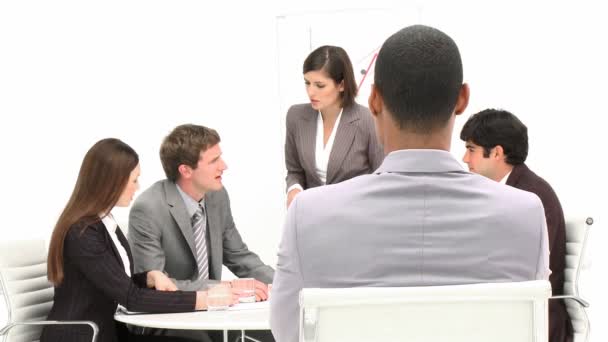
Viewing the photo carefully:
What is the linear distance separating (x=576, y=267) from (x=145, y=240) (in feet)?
5.74

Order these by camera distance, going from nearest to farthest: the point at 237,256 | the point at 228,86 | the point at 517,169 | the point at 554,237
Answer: the point at 554,237 → the point at 517,169 → the point at 237,256 → the point at 228,86

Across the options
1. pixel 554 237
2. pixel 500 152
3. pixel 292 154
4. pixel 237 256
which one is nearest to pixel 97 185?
pixel 237 256

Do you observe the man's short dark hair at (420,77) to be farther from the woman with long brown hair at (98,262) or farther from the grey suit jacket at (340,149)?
the grey suit jacket at (340,149)

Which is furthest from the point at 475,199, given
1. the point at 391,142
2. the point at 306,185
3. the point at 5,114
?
the point at 5,114

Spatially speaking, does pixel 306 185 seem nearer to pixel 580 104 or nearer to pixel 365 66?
pixel 365 66

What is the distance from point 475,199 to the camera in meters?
1.27

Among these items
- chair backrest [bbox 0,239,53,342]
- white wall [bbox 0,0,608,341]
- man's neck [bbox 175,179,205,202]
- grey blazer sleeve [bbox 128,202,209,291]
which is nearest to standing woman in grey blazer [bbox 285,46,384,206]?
man's neck [bbox 175,179,205,202]

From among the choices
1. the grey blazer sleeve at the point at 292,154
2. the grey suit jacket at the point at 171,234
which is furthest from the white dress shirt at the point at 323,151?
the grey suit jacket at the point at 171,234

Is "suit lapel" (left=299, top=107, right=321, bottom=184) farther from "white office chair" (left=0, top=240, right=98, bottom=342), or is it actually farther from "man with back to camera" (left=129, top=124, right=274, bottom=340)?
"white office chair" (left=0, top=240, right=98, bottom=342)

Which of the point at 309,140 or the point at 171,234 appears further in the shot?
the point at 309,140

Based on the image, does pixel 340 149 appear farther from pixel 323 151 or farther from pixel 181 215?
pixel 181 215

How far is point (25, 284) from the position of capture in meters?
3.24

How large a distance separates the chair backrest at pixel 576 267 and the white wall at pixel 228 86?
6.20 feet

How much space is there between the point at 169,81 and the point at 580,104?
104 inches
